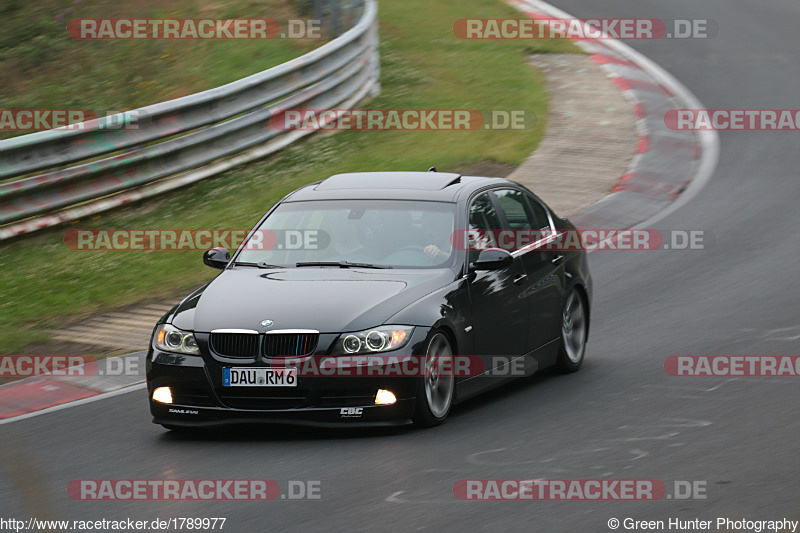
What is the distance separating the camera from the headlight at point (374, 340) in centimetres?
758

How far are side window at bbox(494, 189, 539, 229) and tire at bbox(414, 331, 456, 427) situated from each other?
5.36 ft

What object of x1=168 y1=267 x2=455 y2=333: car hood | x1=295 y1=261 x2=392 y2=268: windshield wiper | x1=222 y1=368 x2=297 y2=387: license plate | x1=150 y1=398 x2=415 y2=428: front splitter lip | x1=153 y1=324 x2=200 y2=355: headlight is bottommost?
x1=150 y1=398 x2=415 y2=428: front splitter lip

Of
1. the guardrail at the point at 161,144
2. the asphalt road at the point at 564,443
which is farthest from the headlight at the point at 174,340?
the guardrail at the point at 161,144

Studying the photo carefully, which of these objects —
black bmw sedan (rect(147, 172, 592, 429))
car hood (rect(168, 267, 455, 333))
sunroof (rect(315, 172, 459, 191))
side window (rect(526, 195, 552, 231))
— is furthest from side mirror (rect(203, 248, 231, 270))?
side window (rect(526, 195, 552, 231))

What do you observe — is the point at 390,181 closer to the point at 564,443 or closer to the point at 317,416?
the point at 317,416

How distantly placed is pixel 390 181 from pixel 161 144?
7066 millimetres

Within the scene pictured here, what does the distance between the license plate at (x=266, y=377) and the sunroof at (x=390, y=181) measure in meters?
2.02

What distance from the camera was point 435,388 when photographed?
7.97 m

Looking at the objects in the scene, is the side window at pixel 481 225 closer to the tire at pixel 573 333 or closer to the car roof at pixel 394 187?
the car roof at pixel 394 187

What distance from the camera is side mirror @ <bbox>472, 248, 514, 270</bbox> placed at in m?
8.45

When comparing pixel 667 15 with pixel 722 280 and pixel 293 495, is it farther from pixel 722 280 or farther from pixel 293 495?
pixel 293 495

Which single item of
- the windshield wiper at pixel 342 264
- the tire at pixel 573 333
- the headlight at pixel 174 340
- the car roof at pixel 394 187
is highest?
the car roof at pixel 394 187

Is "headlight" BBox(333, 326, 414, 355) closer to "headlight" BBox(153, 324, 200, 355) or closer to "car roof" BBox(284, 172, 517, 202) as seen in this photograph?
"headlight" BBox(153, 324, 200, 355)

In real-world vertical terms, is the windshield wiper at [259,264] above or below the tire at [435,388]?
above
